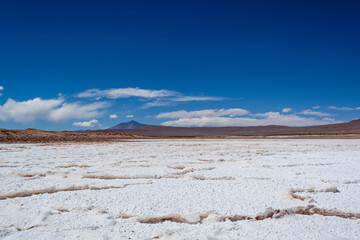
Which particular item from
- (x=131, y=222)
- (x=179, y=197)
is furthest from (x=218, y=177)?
(x=131, y=222)

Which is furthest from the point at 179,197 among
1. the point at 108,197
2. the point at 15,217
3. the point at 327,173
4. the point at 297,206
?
the point at 327,173

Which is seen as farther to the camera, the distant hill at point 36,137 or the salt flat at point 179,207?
the distant hill at point 36,137

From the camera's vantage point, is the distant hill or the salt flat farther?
the distant hill

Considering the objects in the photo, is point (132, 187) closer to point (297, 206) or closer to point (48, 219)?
point (48, 219)

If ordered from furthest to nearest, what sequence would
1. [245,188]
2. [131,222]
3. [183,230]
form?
[245,188], [131,222], [183,230]

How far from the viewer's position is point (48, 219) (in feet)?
9.63

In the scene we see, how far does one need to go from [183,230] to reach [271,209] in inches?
41.7

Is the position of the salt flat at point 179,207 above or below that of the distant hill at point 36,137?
below

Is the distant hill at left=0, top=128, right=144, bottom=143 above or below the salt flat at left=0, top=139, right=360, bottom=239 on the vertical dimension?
above

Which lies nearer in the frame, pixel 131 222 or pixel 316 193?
pixel 131 222

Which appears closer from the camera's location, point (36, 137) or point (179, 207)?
point (179, 207)

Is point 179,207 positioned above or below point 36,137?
below

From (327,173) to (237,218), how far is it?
3685mm

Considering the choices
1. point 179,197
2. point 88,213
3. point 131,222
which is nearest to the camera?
point 131,222
